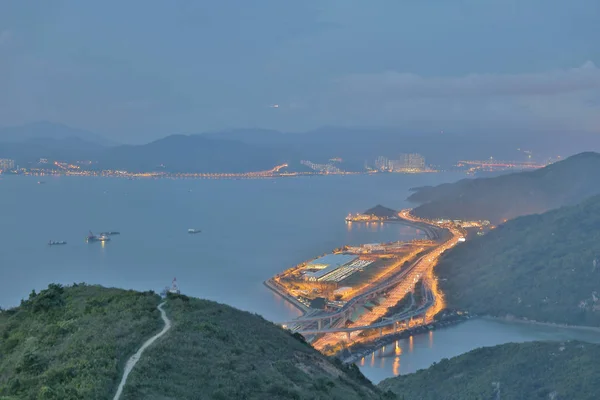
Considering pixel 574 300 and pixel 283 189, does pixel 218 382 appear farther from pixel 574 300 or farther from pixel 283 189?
pixel 283 189

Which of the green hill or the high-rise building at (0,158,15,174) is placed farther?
the high-rise building at (0,158,15,174)

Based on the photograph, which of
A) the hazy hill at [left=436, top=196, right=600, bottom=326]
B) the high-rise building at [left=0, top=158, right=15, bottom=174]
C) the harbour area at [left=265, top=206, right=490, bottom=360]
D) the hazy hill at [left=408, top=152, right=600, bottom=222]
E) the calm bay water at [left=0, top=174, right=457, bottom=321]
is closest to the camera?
the harbour area at [left=265, top=206, right=490, bottom=360]

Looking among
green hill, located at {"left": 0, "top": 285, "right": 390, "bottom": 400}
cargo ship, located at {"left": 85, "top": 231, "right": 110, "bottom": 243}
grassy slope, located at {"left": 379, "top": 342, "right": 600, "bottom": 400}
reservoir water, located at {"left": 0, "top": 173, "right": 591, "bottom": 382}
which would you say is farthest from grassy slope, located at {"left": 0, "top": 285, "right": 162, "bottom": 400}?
cargo ship, located at {"left": 85, "top": 231, "right": 110, "bottom": 243}

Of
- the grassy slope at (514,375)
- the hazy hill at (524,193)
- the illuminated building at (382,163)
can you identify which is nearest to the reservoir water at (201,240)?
the grassy slope at (514,375)

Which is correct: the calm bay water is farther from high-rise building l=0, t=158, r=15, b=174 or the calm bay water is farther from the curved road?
high-rise building l=0, t=158, r=15, b=174

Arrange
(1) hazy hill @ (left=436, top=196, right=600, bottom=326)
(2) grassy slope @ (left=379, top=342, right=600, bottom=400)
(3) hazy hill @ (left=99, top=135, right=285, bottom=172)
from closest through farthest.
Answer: (2) grassy slope @ (left=379, top=342, right=600, bottom=400), (1) hazy hill @ (left=436, top=196, right=600, bottom=326), (3) hazy hill @ (left=99, top=135, right=285, bottom=172)

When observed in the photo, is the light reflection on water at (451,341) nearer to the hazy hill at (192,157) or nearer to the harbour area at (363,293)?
the harbour area at (363,293)

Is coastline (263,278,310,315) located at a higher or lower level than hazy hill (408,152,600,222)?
lower

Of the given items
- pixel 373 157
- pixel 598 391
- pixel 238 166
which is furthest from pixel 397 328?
pixel 373 157
